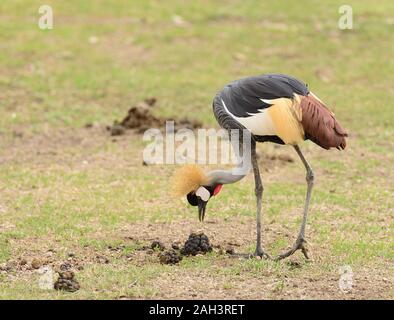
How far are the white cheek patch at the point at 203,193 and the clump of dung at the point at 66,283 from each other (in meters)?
1.36

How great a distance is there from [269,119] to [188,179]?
82 cm

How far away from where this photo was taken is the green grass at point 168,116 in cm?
713

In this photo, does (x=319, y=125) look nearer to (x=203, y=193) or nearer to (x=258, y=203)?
(x=258, y=203)

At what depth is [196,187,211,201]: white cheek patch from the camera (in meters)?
7.35

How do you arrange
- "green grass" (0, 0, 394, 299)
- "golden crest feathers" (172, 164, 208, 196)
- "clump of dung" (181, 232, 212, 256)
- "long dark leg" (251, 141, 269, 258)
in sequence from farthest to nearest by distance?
"clump of dung" (181, 232, 212, 256) < "long dark leg" (251, 141, 269, 258) < "golden crest feathers" (172, 164, 208, 196) < "green grass" (0, 0, 394, 299)

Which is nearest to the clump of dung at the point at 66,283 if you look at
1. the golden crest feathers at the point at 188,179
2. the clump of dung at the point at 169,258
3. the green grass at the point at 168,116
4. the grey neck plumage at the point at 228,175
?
the green grass at the point at 168,116

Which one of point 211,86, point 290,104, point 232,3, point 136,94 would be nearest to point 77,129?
point 136,94

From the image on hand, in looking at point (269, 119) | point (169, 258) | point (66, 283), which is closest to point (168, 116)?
point (169, 258)

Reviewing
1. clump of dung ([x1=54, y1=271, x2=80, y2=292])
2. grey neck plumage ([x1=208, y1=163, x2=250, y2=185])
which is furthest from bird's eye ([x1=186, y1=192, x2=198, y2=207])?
clump of dung ([x1=54, y1=271, x2=80, y2=292])

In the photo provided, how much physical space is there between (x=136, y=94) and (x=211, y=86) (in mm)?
1219

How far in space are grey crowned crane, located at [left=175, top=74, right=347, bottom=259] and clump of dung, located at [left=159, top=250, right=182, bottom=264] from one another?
0.50 meters

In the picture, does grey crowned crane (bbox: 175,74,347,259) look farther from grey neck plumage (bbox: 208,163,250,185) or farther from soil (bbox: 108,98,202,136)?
soil (bbox: 108,98,202,136)

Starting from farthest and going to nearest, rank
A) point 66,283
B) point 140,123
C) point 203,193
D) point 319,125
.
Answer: point 140,123, point 203,193, point 319,125, point 66,283

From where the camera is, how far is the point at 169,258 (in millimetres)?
7230
